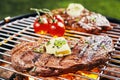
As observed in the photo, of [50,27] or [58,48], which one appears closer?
[58,48]

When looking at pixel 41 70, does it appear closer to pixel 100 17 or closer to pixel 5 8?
pixel 100 17

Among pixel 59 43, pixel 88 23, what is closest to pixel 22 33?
pixel 88 23

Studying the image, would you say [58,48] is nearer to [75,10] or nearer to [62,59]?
[62,59]

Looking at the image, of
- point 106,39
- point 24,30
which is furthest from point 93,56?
point 24,30

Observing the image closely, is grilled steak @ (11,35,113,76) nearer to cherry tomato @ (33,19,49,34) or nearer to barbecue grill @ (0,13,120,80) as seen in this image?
barbecue grill @ (0,13,120,80)

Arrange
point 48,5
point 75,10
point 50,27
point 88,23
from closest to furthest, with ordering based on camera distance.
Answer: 1. point 50,27
2. point 88,23
3. point 75,10
4. point 48,5

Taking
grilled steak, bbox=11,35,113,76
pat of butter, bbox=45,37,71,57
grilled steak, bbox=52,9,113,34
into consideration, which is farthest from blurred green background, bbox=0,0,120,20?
pat of butter, bbox=45,37,71,57

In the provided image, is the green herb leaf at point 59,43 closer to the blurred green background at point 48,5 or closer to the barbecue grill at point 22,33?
the barbecue grill at point 22,33
